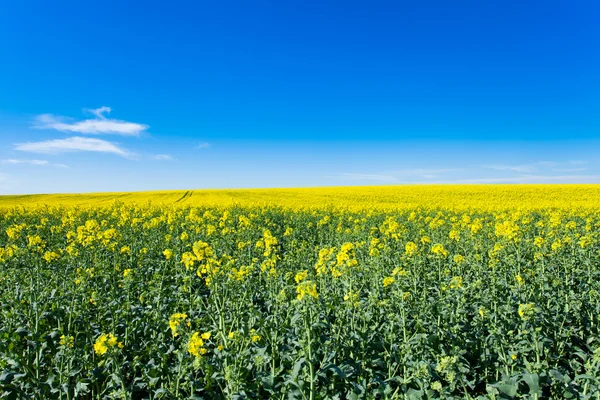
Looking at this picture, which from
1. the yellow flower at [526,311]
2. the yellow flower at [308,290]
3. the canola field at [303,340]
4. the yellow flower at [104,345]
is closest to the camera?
the yellow flower at [104,345]

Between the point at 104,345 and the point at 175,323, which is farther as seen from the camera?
the point at 175,323

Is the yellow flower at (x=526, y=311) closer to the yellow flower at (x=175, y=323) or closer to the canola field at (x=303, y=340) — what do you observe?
the canola field at (x=303, y=340)

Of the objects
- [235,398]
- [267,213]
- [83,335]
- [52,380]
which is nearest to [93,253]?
[83,335]

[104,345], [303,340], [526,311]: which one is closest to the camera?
[104,345]

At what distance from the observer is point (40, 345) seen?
4.33 m

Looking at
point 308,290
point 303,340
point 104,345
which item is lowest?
point 303,340

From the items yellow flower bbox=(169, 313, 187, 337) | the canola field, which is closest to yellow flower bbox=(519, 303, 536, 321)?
the canola field

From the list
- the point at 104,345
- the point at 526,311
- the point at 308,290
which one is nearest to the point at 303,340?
the point at 308,290

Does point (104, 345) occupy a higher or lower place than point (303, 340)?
higher

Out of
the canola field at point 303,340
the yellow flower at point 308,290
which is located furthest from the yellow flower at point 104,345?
the yellow flower at point 308,290

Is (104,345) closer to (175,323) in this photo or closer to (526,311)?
(175,323)

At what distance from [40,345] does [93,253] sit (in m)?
4.23

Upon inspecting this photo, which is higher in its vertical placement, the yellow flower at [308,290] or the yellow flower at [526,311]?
the yellow flower at [308,290]

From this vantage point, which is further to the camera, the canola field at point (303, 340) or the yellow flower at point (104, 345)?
the canola field at point (303, 340)
